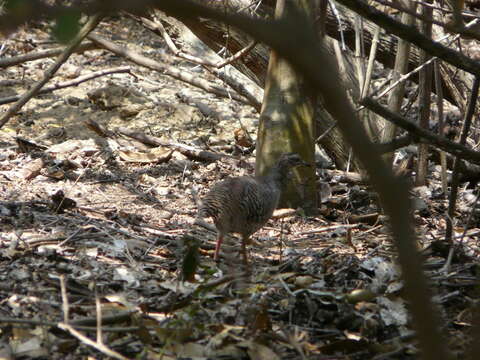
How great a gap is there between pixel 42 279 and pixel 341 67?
4298mm

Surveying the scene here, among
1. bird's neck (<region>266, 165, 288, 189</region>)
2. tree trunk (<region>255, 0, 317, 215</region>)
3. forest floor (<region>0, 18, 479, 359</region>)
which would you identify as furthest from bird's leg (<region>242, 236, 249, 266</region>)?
tree trunk (<region>255, 0, 317, 215</region>)

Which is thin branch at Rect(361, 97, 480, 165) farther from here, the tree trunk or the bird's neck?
the tree trunk

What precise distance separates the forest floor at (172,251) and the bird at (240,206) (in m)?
0.25

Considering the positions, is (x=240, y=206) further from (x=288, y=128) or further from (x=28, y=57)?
(x=28, y=57)

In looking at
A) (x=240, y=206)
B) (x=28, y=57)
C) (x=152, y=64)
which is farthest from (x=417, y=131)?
(x=152, y=64)

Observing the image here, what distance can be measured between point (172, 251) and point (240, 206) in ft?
2.02

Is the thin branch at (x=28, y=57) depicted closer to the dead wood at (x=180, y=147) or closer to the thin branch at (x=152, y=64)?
the thin branch at (x=152, y=64)

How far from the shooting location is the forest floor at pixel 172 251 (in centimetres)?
371

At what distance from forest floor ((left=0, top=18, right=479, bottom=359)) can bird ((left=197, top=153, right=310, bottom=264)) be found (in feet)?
0.81

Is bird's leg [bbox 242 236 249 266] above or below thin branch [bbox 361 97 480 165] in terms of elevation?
below

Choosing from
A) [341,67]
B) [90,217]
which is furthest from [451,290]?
[341,67]

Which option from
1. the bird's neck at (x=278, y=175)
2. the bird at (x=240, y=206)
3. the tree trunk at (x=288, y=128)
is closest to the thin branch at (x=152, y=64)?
the tree trunk at (x=288, y=128)

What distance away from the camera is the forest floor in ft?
12.2

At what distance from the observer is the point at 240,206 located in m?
5.43
